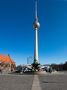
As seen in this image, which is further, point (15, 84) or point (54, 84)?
point (54, 84)

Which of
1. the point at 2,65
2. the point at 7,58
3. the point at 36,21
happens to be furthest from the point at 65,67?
the point at 36,21

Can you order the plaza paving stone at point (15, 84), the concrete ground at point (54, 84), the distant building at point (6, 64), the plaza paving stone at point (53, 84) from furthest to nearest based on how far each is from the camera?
the distant building at point (6, 64) < the concrete ground at point (54, 84) < the plaza paving stone at point (53, 84) < the plaza paving stone at point (15, 84)

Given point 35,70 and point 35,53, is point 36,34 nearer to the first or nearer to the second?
point 35,53

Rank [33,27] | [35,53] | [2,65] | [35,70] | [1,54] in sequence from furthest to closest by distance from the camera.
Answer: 1. [1,54]
2. [2,65]
3. [33,27]
4. [35,53]
5. [35,70]

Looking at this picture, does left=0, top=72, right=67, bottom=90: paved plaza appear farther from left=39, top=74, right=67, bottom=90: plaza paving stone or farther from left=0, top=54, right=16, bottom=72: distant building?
left=0, top=54, right=16, bottom=72: distant building

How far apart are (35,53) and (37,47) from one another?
2.69 meters

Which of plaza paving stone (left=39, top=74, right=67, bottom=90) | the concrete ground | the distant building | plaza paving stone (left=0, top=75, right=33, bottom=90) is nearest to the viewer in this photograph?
plaza paving stone (left=0, top=75, right=33, bottom=90)

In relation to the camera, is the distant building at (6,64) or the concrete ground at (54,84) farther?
the distant building at (6,64)

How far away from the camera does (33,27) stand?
300 feet

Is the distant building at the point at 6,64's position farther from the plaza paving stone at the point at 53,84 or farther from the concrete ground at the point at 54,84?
the plaza paving stone at the point at 53,84

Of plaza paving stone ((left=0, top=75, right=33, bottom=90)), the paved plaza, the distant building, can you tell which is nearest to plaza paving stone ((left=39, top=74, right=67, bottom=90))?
the paved plaza

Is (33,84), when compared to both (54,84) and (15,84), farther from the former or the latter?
(54,84)

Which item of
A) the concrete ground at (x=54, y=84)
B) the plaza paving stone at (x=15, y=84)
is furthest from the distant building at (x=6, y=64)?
the plaza paving stone at (x=15, y=84)

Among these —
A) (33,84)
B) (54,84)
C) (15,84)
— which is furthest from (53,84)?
(15,84)
